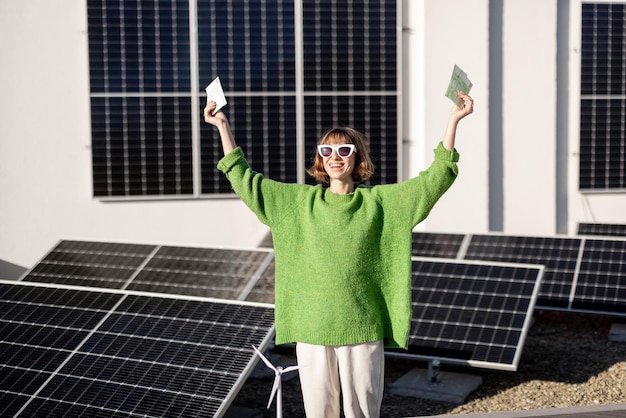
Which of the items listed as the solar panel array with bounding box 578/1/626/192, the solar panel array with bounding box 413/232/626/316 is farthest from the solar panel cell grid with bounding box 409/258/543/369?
the solar panel array with bounding box 578/1/626/192

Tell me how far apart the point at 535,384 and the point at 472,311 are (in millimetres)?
874

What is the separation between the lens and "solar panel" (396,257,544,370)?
778cm

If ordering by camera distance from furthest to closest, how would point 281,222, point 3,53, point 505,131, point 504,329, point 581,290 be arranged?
1. point 505,131
2. point 3,53
3. point 581,290
4. point 504,329
5. point 281,222

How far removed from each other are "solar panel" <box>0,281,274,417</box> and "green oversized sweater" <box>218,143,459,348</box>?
1876mm

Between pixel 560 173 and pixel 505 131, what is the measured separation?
1.13m

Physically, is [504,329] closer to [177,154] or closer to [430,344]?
[430,344]

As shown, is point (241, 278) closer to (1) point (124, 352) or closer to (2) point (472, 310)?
(2) point (472, 310)

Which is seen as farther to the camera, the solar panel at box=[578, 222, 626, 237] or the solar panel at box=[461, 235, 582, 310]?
the solar panel at box=[578, 222, 626, 237]

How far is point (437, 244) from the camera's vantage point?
1102cm

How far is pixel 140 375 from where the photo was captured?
6.11 metres

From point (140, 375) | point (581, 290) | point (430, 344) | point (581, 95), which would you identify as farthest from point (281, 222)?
point (581, 95)

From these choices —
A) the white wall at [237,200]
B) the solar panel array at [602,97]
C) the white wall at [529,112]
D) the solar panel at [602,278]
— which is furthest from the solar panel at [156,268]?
the solar panel array at [602,97]

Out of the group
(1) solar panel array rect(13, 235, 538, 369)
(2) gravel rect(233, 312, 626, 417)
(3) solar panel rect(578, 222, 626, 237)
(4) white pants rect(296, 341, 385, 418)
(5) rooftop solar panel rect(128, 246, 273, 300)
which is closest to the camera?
(4) white pants rect(296, 341, 385, 418)

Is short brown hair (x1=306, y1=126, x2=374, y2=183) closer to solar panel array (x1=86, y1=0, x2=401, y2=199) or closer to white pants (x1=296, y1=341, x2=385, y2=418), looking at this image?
white pants (x1=296, y1=341, x2=385, y2=418)
